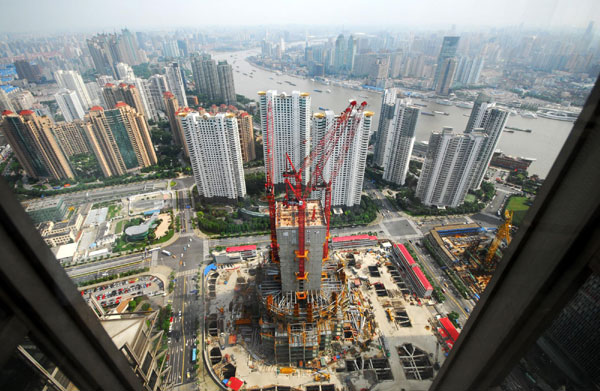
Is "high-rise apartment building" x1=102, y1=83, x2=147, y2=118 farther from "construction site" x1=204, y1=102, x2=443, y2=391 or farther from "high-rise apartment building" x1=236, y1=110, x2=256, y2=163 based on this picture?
"construction site" x1=204, y1=102, x2=443, y2=391

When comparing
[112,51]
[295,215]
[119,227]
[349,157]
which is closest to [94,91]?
[112,51]

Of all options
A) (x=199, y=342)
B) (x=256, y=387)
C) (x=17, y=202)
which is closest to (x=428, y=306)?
(x=256, y=387)

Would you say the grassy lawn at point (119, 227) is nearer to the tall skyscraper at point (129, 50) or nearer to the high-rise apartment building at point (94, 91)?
the high-rise apartment building at point (94, 91)

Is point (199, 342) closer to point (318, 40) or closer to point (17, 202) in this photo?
point (17, 202)

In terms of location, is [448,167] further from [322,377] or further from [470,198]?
[322,377]

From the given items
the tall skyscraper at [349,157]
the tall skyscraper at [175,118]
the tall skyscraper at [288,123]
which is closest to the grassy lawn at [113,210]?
the tall skyscraper at [175,118]

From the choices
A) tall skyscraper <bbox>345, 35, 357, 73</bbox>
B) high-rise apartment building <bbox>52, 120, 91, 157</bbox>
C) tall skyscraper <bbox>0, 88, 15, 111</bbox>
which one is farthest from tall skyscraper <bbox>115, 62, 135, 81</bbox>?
tall skyscraper <bbox>345, 35, 357, 73</bbox>
